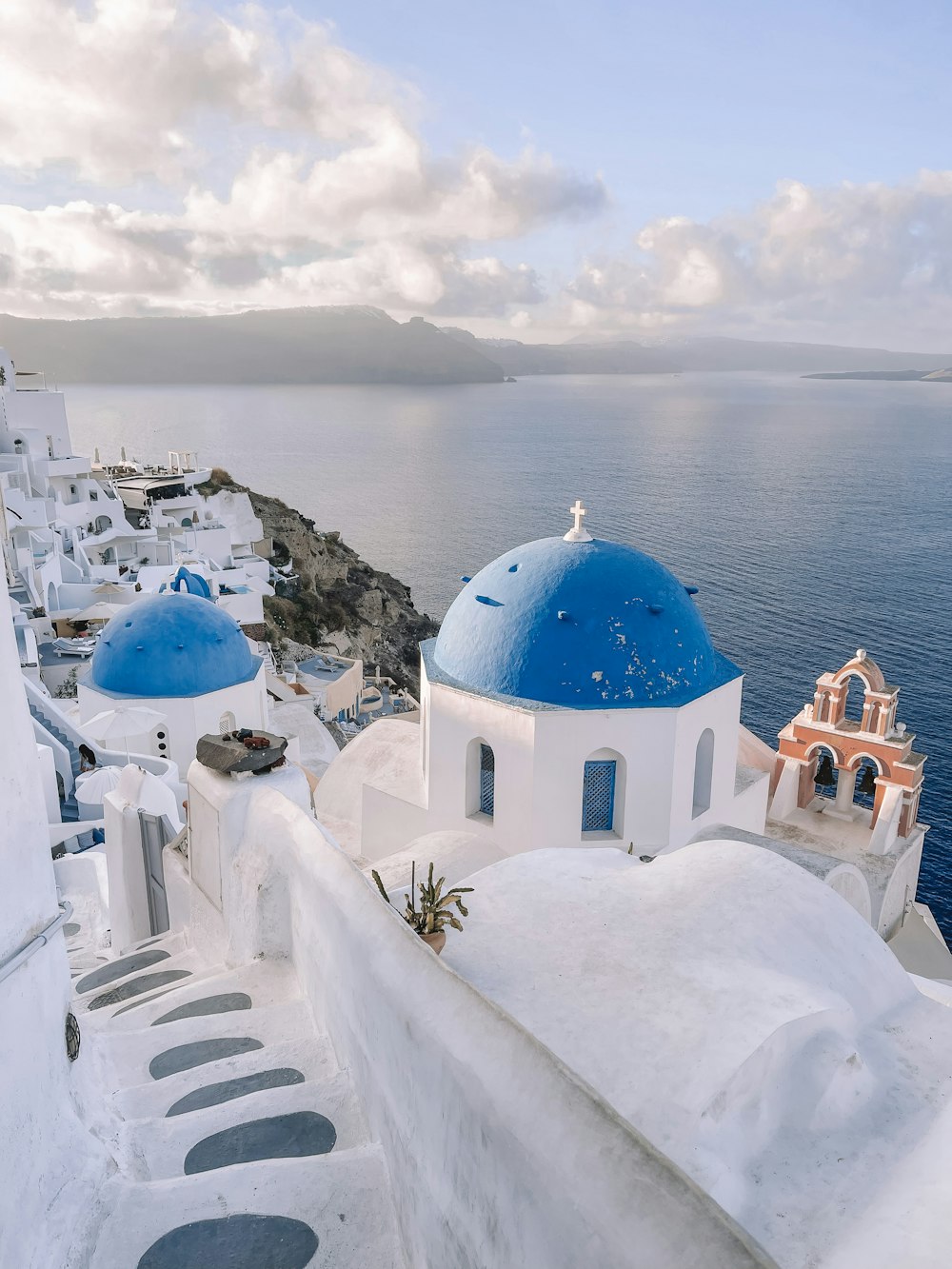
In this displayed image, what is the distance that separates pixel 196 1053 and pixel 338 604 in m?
51.1

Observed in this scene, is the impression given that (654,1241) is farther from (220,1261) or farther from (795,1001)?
(795,1001)

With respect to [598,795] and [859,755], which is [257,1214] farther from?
[859,755]

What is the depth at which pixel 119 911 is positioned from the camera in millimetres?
9734

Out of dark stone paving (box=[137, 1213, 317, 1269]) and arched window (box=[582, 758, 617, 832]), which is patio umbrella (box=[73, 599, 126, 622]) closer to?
arched window (box=[582, 758, 617, 832])

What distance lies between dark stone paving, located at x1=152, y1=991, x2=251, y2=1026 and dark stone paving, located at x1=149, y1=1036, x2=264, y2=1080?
1.10 ft

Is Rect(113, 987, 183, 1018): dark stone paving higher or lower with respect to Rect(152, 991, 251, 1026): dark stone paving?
lower

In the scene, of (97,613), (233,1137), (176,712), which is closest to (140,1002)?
(233,1137)

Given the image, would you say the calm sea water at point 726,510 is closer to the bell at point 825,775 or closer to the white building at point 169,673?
the bell at point 825,775

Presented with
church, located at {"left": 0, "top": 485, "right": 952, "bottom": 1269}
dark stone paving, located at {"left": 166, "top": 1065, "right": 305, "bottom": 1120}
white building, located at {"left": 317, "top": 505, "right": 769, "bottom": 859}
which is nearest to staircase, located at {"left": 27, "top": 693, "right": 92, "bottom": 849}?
church, located at {"left": 0, "top": 485, "right": 952, "bottom": 1269}

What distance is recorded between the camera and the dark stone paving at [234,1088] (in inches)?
203

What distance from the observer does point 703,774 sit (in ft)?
42.7

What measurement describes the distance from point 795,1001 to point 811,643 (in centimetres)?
4284

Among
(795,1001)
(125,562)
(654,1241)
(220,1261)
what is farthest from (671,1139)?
(125,562)

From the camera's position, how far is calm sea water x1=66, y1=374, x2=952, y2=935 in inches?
1695
